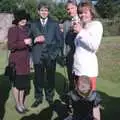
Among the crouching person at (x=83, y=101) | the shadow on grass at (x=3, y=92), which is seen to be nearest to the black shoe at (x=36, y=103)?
the shadow on grass at (x=3, y=92)

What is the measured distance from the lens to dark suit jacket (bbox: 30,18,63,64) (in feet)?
26.9

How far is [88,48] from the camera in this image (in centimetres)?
640

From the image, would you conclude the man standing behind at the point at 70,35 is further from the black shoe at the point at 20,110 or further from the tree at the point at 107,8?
the tree at the point at 107,8

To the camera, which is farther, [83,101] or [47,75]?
[47,75]

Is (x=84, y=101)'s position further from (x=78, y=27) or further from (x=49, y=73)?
(x=49, y=73)

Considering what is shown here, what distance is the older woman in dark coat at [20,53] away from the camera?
26.0ft

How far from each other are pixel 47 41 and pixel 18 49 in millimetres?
545

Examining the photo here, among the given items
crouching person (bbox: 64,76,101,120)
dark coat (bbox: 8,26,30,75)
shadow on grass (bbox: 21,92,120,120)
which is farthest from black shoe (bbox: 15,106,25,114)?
crouching person (bbox: 64,76,101,120)

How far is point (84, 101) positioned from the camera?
5805 mm

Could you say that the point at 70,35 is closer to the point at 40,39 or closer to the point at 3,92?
the point at 40,39

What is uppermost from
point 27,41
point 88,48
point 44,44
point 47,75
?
point 88,48

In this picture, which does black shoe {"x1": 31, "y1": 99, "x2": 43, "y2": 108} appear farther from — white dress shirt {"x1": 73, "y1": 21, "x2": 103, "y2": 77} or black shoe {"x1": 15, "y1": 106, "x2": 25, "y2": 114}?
white dress shirt {"x1": 73, "y1": 21, "x2": 103, "y2": 77}

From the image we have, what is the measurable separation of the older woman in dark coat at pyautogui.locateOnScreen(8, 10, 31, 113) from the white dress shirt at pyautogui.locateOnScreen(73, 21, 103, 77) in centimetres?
167

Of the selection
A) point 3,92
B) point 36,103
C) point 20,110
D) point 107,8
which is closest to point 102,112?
point 36,103
